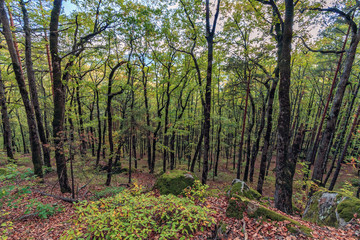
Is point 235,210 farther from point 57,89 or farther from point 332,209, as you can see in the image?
point 57,89

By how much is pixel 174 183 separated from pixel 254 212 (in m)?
4.07

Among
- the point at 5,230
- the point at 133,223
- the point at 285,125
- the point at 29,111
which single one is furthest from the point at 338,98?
the point at 29,111

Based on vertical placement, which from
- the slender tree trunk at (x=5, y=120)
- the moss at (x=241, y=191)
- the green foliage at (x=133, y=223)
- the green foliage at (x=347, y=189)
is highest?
the slender tree trunk at (x=5, y=120)

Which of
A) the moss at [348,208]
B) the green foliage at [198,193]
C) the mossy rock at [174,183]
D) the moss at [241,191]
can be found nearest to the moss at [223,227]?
the green foliage at [198,193]

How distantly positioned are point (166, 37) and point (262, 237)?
12.9 metres

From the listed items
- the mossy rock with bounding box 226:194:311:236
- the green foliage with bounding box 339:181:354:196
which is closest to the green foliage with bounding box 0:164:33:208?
the mossy rock with bounding box 226:194:311:236

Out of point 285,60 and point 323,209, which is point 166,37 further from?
point 323,209

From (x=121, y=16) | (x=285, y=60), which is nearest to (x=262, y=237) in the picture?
(x=285, y=60)

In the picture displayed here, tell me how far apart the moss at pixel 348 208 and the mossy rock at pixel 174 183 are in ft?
18.0

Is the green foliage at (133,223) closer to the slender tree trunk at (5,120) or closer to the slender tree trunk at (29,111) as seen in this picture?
the slender tree trunk at (29,111)

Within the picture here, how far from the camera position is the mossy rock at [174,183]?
730 centimetres

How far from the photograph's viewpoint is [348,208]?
4.53 meters

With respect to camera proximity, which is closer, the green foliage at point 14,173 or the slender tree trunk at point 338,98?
the green foliage at point 14,173

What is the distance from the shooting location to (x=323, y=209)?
525 centimetres
